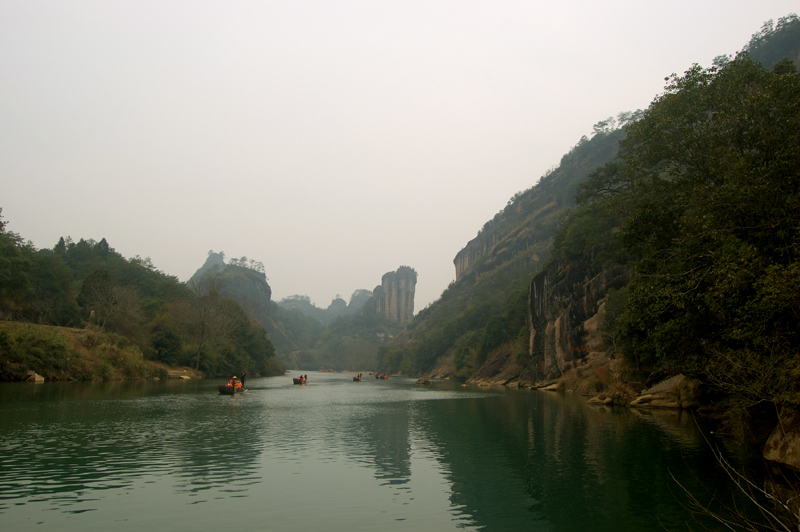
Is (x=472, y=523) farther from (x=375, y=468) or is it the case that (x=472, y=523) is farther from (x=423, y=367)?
(x=423, y=367)

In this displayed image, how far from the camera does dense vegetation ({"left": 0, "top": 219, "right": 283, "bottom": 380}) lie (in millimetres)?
42844

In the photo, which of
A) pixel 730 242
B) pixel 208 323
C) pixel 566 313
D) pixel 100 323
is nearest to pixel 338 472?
pixel 730 242

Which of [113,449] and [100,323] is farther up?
[100,323]

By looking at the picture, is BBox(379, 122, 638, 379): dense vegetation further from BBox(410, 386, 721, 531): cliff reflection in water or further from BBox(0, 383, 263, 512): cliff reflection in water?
BBox(0, 383, 263, 512): cliff reflection in water

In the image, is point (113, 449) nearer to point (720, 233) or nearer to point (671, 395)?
point (720, 233)

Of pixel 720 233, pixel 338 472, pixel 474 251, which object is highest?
pixel 474 251

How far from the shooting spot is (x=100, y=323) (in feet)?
195

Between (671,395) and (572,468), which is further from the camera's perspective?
(671,395)

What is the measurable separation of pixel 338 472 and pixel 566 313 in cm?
4388

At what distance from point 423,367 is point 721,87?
93772 millimetres

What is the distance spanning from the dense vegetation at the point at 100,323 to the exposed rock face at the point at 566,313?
139 feet

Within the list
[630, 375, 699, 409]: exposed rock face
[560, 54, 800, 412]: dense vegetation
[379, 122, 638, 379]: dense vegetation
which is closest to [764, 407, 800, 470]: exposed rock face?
[560, 54, 800, 412]: dense vegetation

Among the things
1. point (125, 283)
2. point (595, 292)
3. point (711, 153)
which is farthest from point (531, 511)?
point (125, 283)

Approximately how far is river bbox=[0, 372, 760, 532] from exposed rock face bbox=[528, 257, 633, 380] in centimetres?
2301
